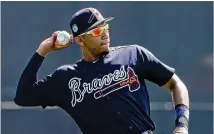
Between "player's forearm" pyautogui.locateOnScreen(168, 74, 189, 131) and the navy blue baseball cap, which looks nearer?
"player's forearm" pyautogui.locateOnScreen(168, 74, 189, 131)

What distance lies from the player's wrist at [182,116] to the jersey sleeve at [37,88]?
806 mm

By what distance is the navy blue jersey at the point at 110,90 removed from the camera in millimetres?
4559

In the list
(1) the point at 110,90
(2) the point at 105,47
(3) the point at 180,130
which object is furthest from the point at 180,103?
(2) the point at 105,47

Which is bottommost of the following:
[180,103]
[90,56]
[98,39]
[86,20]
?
[180,103]

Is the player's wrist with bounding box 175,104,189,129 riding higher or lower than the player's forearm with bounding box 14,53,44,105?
lower

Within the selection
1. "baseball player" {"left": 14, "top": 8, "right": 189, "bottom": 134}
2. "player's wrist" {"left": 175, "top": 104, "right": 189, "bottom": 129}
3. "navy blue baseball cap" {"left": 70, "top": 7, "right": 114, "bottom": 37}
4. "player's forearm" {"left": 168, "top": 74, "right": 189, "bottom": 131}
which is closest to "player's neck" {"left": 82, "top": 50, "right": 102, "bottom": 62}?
"baseball player" {"left": 14, "top": 8, "right": 189, "bottom": 134}

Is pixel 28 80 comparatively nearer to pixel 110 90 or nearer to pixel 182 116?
pixel 110 90

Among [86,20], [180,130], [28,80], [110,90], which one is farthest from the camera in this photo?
[28,80]

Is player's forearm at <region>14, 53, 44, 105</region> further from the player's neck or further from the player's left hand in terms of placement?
the player's left hand

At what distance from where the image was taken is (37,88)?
4805mm

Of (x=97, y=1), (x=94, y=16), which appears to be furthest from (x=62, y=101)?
(x=97, y=1)

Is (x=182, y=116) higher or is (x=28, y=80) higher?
(x=28, y=80)

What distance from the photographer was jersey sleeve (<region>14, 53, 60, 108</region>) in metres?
4.75

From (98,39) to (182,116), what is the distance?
2.42ft
